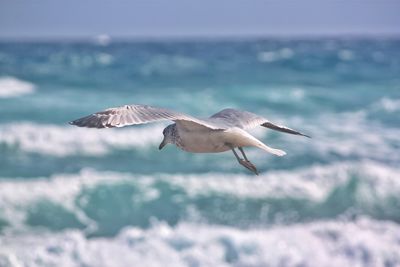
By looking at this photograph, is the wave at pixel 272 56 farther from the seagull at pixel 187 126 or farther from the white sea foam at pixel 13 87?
the seagull at pixel 187 126

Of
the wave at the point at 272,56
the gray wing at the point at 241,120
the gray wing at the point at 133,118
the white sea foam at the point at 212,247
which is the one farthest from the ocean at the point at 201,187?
the wave at the point at 272,56

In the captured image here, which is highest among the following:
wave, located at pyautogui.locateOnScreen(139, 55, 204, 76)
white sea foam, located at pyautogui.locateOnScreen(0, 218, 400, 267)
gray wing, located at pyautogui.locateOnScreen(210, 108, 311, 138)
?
gray wing, located at pyautogui.locateOnScreen(210, 108, 311, 138)

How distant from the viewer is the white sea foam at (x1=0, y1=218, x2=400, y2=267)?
349 inches

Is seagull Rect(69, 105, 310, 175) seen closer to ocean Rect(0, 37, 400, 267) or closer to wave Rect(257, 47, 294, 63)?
ocean Rect(0, 37, 400, 267)

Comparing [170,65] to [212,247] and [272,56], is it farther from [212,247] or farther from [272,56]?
[212,247]

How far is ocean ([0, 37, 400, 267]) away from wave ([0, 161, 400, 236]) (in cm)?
2

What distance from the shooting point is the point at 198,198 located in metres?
11.1

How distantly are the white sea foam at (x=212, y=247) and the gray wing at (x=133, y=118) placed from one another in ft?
14.9

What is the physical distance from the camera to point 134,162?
12.8 m

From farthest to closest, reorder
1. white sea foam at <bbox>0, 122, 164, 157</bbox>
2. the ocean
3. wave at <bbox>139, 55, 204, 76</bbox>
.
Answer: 1. wave at <bbox>139, 55, 204, 76</bbox>
2. white sea foam at <bbox>0, 122, 164, 157</bbox>
3. the ocean

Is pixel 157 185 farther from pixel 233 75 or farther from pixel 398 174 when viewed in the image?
pixel 233 75

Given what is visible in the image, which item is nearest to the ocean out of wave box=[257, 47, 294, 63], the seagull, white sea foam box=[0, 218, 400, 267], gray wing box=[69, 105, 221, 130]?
white sea foam box=[0, 218, 400, 267]

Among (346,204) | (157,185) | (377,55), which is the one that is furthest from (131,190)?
(377,55)

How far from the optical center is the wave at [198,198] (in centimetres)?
1034
